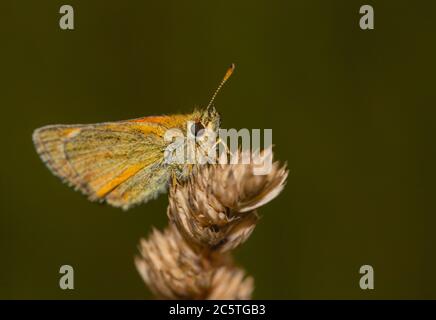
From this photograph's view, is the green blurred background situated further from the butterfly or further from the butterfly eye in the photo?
the butterfly eye

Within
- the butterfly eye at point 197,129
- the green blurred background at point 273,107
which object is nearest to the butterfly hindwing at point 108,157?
the butterfly eye at point 197,129

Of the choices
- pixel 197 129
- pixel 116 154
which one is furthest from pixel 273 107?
pixel 197 129

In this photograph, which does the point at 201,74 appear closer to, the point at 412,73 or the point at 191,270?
the point at 412,73

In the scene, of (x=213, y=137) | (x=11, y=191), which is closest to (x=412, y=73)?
Result: (x=213, y=137)

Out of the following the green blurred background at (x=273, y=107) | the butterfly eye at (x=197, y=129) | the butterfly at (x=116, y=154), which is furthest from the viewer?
the green blurred background at (x=273, y=107)

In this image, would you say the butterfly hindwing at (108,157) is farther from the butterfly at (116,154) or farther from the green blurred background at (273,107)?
the green blurred background at (273,107)

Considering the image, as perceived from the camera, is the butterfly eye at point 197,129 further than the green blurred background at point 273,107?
No

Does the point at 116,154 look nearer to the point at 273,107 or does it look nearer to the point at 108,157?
the point at 108,157
